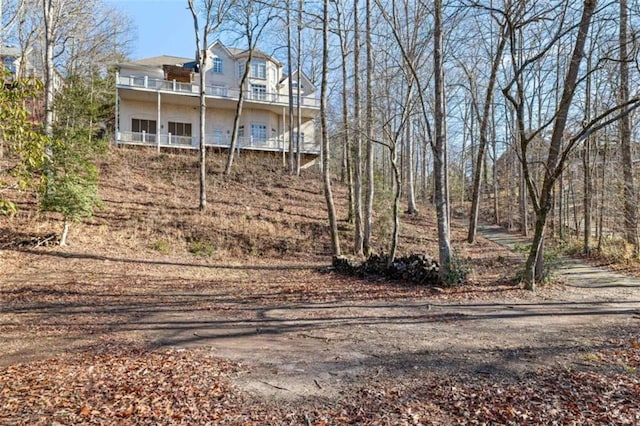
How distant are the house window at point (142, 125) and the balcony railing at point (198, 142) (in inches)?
99.0

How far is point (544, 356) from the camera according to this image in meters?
4.73

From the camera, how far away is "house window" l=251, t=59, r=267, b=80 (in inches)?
1184

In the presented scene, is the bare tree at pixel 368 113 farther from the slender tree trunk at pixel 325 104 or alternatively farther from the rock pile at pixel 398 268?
the rock pile at pixel 398 268

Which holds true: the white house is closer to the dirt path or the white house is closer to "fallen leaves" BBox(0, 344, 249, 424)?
the dirt path

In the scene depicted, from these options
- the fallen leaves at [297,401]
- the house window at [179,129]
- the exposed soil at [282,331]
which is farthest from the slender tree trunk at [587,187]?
the house window at [179,129]

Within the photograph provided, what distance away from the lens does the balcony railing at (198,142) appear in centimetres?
2405

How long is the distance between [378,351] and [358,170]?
9.04 metres

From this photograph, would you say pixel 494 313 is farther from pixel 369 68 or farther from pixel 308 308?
pixel 369 68

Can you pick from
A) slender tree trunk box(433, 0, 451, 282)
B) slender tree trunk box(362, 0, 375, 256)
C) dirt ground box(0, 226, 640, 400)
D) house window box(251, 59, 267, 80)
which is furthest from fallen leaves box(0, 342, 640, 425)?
house window box(251, 59, 267, 80)

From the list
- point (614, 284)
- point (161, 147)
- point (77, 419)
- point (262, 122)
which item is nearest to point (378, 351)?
point (77, 419)


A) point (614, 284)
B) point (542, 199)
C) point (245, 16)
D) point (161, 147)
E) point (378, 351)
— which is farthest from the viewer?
point (161, 147)

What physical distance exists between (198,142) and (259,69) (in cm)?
868

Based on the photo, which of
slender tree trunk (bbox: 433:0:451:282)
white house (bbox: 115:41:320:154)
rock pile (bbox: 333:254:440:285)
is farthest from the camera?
white house (bbox: 115:41:320:154)

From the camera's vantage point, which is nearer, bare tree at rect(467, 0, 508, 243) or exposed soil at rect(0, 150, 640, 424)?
exposed soil at rect(0, 150, 640, 424)
